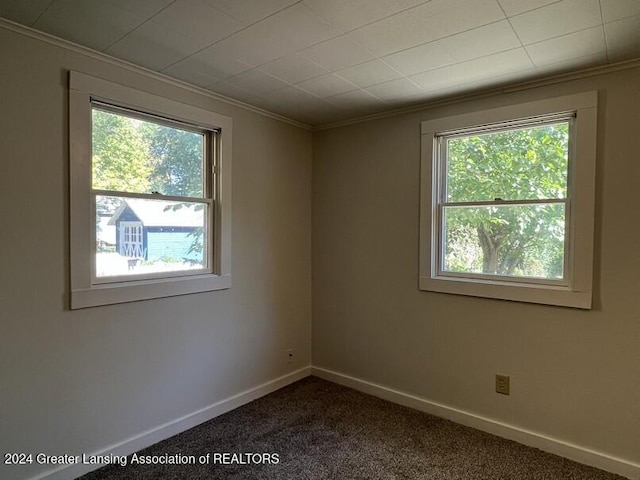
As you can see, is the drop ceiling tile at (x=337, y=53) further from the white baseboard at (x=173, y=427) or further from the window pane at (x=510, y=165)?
the white baseboard at (x=173, y=427)

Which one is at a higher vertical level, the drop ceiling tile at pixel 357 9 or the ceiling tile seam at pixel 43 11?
the ceiling tile seam at pixel 43 11

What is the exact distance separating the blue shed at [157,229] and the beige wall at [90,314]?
11.3 inches

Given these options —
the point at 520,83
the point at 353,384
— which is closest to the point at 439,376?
the point at 353,384

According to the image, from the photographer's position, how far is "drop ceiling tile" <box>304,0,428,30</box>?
5.08 ft

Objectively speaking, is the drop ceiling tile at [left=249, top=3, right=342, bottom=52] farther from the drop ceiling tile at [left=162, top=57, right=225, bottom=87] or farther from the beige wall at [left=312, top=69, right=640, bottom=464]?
the beige wall at [left=312, top=69, right=640, bottom=464]

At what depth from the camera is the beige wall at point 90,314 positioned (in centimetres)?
184

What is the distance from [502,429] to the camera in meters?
2.50

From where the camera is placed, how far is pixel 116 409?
2.22 meters

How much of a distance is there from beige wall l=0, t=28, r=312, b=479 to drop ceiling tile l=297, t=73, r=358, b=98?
2.07 feet

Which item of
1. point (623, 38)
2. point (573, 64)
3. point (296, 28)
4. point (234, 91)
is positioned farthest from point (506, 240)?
point (234, 91)

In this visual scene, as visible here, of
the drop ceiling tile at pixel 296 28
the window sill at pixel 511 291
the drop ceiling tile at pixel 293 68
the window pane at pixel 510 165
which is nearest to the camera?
the drop ceiling tile at pixel 296 28

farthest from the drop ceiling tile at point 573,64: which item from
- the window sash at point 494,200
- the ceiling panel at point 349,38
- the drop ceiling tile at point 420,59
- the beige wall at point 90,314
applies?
the beige wall at point 90,314

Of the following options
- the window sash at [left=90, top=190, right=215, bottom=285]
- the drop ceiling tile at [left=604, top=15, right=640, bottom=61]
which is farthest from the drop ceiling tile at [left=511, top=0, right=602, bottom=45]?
the window sash at [left=90, top=190, right=215, bottom=285]

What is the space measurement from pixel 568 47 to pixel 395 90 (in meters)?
0.99
